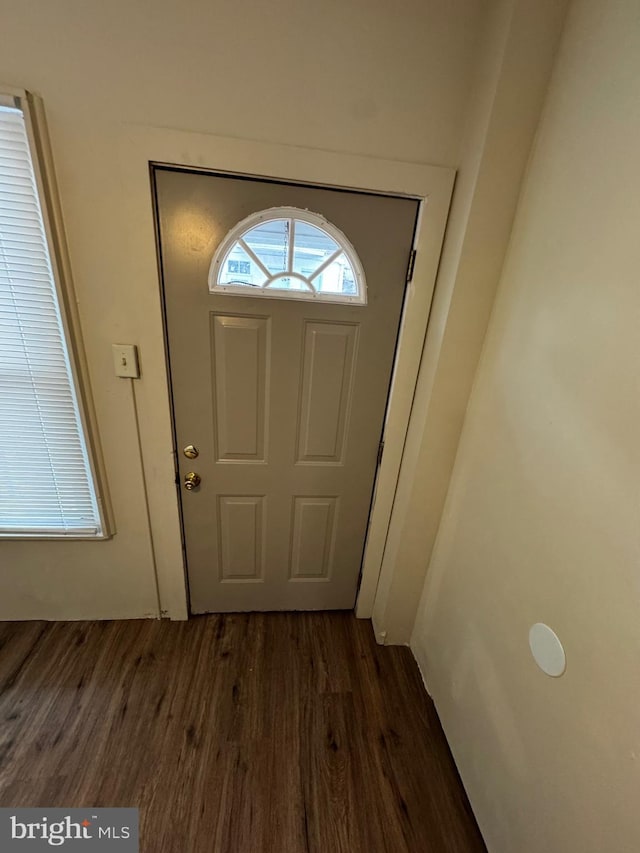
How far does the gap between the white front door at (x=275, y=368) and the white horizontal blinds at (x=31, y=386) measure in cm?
38

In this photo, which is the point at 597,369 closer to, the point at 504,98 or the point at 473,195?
the point at 473,195

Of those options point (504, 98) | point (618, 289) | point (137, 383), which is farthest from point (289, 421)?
point (504, 98)

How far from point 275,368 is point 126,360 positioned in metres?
0.56

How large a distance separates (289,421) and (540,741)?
1274 millimetres

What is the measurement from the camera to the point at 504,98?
1026 millimetres

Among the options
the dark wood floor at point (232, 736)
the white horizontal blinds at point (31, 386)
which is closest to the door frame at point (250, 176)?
the white horizontal blinds at point (31, 386)

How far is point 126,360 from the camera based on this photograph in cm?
131

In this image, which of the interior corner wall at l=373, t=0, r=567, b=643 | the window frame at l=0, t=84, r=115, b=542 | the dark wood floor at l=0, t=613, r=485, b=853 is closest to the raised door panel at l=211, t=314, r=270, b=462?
the window frame at l=0, t=84, r=115, b=542

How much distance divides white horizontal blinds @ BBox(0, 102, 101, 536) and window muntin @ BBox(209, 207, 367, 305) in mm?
585

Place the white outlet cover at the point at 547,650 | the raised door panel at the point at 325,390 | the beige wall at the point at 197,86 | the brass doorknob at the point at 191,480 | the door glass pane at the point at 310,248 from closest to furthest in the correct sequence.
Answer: the white outlet cover at the point at 547,650 → the beige wall at the point at 197,86 → the door glass pane at the point at 310,248 → the raised door panel at the point at 325,390 → the brass doorknob at the point at 191,480

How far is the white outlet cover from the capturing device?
0.90 meters

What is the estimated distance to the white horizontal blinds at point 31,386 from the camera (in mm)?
1104
